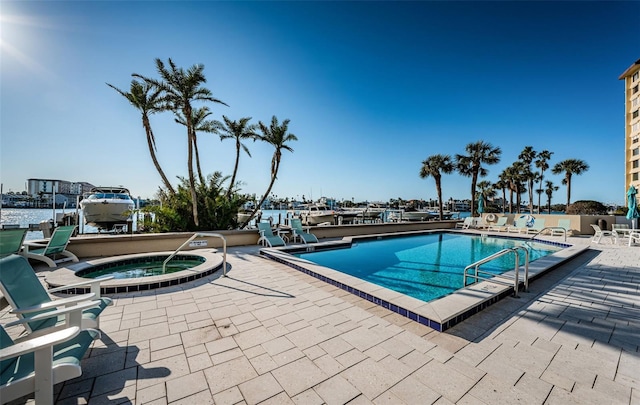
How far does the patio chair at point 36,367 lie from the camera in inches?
53.8

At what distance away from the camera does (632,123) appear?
26844 mm

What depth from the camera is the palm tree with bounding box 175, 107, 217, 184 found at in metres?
11.6

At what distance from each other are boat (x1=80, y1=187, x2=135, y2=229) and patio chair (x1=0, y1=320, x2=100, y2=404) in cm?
1290

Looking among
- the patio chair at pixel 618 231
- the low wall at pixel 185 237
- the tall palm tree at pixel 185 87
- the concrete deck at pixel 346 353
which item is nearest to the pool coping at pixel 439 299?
the concrete deck at pixel 346 353

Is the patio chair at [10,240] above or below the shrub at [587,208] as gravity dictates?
below

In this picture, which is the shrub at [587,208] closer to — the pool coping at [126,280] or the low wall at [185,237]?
the low wall at [185,237]

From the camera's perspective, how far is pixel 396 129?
1816 centimetres

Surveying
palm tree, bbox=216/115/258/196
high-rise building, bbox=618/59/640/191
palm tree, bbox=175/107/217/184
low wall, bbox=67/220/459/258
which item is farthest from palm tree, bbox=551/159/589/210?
palm tree, bbox=175/107/217/184

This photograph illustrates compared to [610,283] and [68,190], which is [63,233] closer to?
[610,283]

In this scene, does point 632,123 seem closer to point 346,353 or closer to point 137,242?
point 346,353

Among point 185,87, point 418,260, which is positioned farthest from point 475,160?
point 185,87

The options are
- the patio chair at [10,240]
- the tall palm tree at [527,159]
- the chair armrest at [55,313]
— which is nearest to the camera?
the chair armrest at [55,313]

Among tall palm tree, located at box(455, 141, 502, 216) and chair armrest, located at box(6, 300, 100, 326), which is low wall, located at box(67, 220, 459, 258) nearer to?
chair armrest, located at box(6, 300, 100, 326)

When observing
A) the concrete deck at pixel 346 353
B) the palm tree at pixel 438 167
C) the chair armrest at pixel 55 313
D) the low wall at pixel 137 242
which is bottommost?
the concrete deck at pixel 346 353
